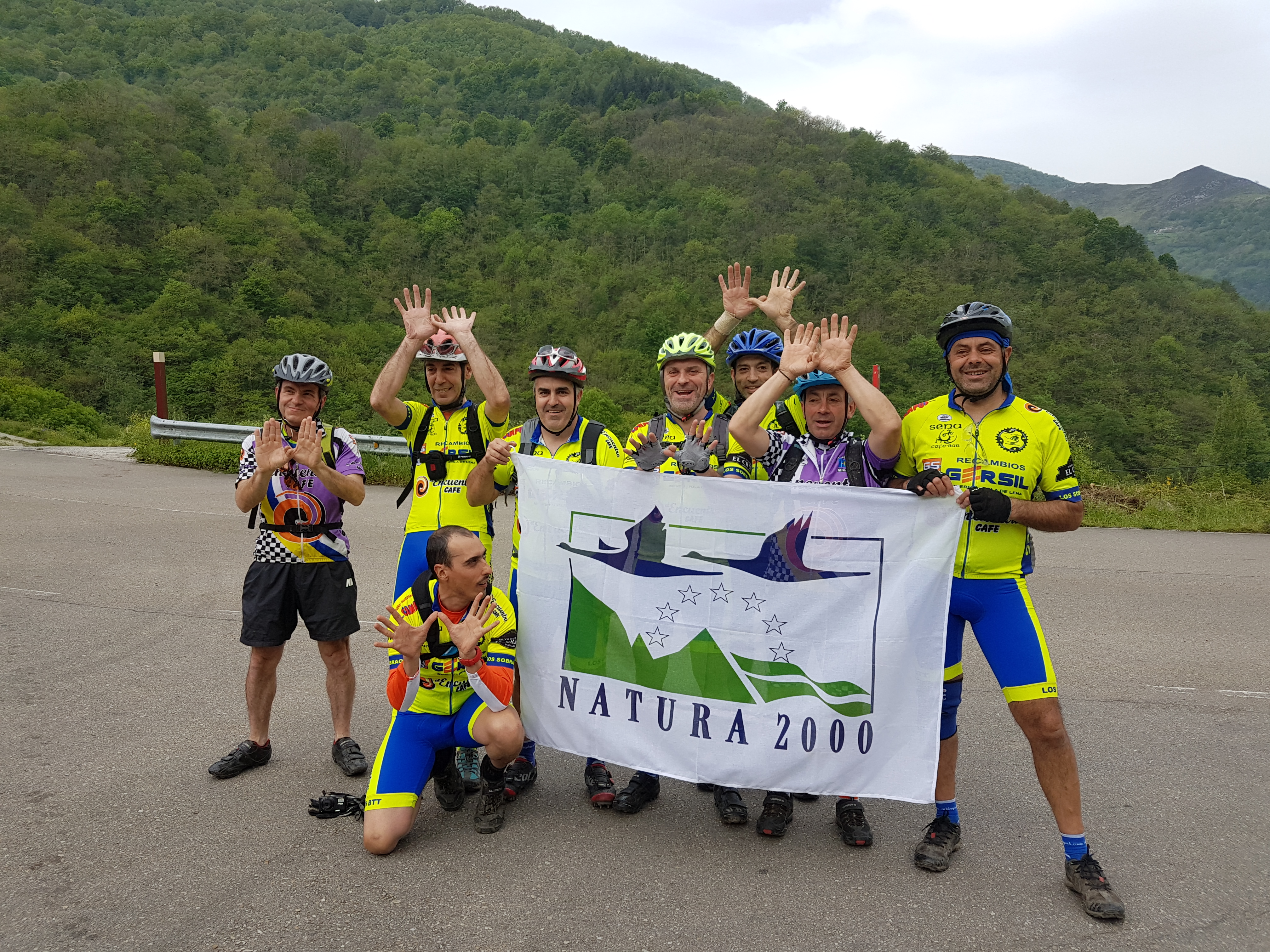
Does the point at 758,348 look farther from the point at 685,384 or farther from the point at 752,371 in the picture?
the point at 685,384

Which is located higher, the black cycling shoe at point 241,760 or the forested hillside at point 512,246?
the forested hillside at point 512,246

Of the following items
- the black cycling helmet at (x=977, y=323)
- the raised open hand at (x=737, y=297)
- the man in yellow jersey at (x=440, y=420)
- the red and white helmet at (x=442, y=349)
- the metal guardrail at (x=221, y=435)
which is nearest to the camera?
the black cycling helmet at (x=977, y=323)

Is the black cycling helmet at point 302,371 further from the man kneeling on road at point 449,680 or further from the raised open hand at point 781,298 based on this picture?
the raised open hand at point 781,298

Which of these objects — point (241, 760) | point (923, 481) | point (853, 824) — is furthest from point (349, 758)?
point (923, 481)

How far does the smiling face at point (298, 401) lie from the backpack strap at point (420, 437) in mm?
545

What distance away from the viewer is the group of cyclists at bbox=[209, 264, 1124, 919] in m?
3.77

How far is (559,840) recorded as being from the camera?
3.93 m

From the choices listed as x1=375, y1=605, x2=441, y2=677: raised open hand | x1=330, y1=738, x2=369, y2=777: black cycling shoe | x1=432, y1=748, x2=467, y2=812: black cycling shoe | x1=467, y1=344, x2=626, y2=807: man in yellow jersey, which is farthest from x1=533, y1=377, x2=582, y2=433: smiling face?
x1=330, y1=738, x2=369, y2=777: black cycling shoe

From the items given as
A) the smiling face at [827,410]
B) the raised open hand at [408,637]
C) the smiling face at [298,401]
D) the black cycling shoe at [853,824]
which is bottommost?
the black cycling shoe at [853,824]

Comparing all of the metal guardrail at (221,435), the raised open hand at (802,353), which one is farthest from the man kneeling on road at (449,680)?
the metal guardrail at (221,435)

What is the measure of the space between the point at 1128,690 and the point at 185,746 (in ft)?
19.7

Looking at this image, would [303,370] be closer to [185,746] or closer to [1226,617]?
[185,746]

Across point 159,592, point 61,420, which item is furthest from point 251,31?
point 159,592

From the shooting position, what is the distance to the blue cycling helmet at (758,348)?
477 centimetres
